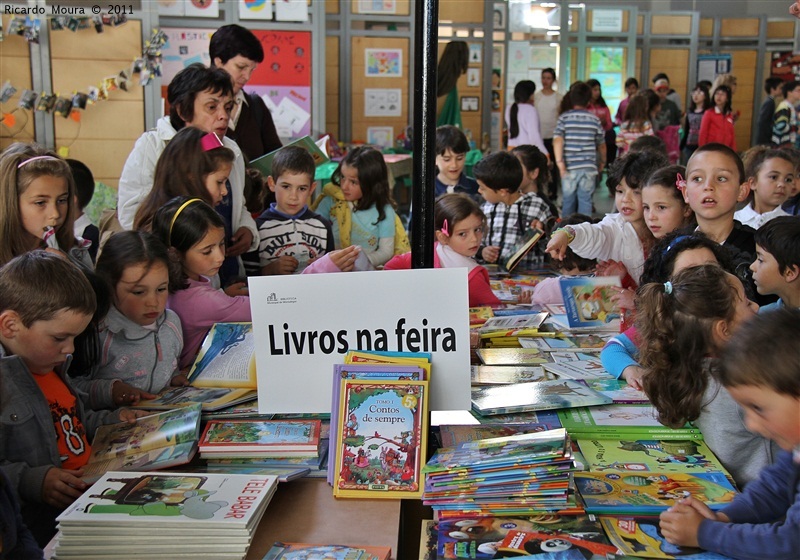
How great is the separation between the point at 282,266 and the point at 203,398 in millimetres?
1348

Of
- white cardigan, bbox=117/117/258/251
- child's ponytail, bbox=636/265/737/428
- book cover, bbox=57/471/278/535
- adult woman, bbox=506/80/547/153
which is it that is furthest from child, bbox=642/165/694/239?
adult woman, bbox=506/80/547/153

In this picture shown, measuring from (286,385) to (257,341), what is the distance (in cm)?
11

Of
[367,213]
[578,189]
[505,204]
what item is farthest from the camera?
[578,189]

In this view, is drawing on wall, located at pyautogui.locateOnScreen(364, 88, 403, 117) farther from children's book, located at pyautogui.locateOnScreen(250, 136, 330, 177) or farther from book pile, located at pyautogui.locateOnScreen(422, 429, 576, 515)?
book pile, located at pyautogui.locateOnScreen(422, 429, 576, 515)

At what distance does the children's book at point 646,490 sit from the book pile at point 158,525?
591 mm

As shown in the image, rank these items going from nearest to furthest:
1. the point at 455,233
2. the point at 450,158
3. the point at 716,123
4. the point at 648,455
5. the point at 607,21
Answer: the point at 648,455, the point at 455,233, the point at 450,158, the point at 716,123, the point at 607,21

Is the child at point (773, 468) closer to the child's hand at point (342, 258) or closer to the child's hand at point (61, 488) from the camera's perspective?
the child's hand at point (61, 488)

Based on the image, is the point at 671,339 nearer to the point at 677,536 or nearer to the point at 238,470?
the point at 677,536

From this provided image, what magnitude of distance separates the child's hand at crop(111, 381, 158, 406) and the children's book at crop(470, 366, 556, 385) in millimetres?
816

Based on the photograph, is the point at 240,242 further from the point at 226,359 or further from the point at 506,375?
the point at 506,375

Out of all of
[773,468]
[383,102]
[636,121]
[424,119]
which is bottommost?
[773,468]

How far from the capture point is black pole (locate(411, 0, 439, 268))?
1773mm

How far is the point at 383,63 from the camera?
31.7 ft

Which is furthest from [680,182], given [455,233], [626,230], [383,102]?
[383,102]
